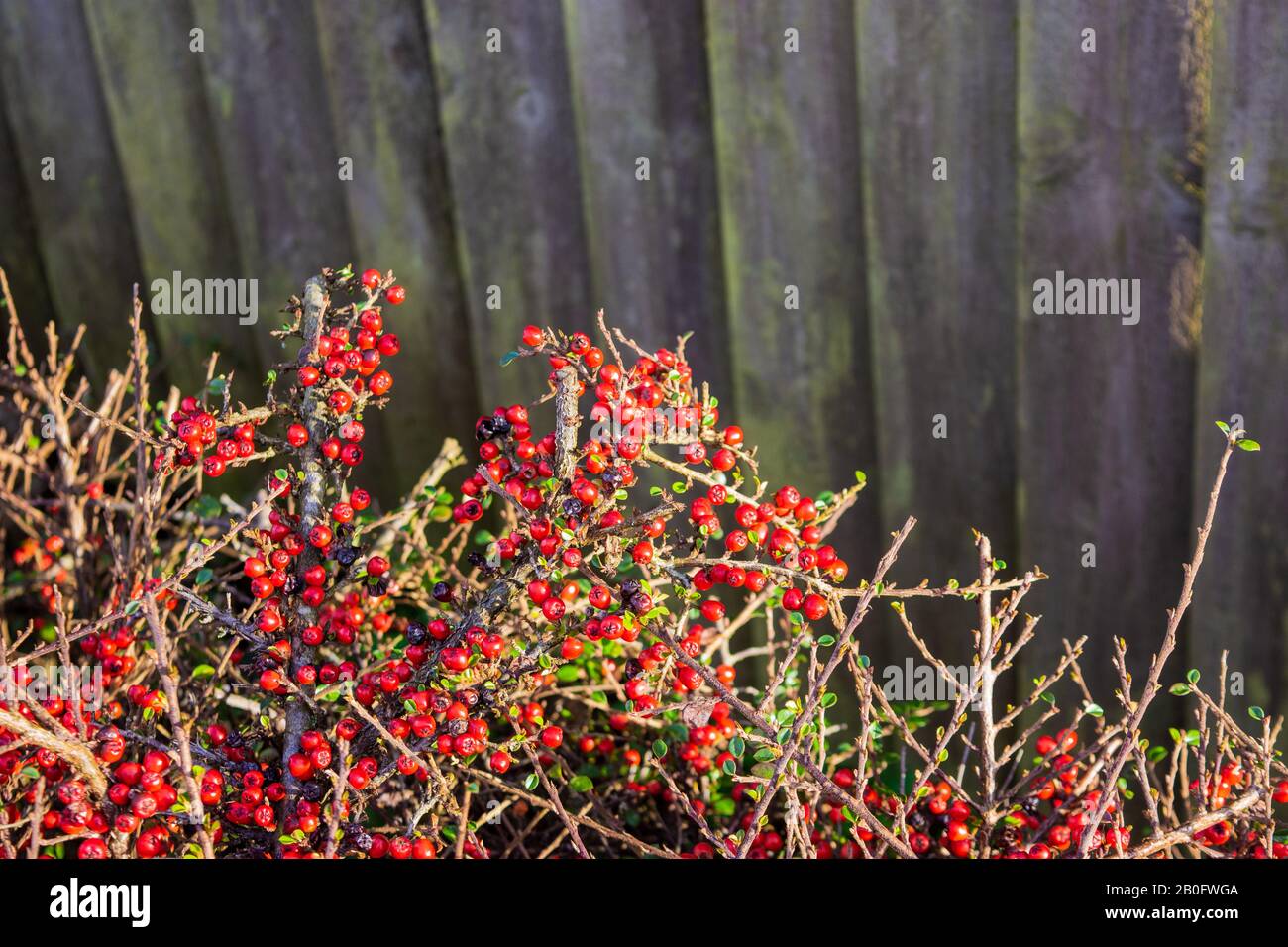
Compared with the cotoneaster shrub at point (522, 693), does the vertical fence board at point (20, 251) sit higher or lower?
higher

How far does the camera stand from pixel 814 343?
Answer: 6.35ft

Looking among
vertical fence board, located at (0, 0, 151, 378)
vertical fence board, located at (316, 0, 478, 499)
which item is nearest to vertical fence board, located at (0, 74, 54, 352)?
vertical fence board, located at (0, 0, 151, 378)

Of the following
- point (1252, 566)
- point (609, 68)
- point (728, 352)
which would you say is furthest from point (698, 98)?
point (1252, 566)

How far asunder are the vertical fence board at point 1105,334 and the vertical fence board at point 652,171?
1.68ft

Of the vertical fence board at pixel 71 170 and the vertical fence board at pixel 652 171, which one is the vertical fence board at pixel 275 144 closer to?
the vertical fence board at pixel 71 170

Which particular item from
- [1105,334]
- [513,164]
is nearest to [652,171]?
[513,164]

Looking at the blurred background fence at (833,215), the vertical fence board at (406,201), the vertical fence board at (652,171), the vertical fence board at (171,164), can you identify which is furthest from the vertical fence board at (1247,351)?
the vertical fence board at (171,164)

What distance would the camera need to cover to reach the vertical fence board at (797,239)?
1.80m

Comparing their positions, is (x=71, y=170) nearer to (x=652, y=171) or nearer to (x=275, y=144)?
(x=275, y=144)

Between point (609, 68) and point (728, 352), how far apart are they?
501 millimetres

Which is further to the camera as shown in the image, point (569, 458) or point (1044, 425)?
point (1044, 425)

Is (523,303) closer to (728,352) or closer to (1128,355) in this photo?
(728,352)

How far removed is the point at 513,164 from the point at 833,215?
0.58 meters

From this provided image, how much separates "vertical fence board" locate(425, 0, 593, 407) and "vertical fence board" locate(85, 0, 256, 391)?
0.56m
